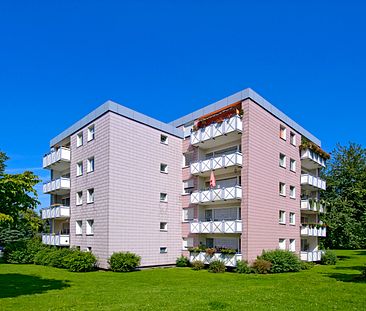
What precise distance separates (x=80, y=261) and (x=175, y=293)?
39.2 ft

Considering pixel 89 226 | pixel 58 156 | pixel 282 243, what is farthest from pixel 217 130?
pixel 58 156

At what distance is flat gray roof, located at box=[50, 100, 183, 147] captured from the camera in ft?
90.5

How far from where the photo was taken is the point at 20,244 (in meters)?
34.9

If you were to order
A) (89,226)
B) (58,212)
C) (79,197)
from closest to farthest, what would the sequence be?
(89,226), (79,197), (58,212)

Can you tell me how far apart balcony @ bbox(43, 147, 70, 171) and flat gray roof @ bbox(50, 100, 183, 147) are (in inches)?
71.0

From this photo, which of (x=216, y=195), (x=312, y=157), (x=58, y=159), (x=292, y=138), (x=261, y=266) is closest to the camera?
(x=261, y=266)

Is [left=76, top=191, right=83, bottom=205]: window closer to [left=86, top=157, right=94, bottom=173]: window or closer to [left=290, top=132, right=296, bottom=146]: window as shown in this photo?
[left=86, top=157, right=94, bottom=173]: window

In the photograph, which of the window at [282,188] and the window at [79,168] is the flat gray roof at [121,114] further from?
the window at [282,188]

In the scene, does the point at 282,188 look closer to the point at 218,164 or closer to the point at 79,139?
the point at 218,164

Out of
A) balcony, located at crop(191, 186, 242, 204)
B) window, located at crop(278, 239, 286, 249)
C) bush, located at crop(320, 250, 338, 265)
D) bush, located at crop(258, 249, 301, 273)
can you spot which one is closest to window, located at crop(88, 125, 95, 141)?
balcony, located at crop(191, 186, 242, 204)

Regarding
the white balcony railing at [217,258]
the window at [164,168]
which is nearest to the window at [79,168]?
the window at [164,168]

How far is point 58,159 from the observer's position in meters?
32.8

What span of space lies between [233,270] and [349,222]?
16024mm

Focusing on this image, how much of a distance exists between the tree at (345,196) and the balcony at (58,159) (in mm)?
26021
